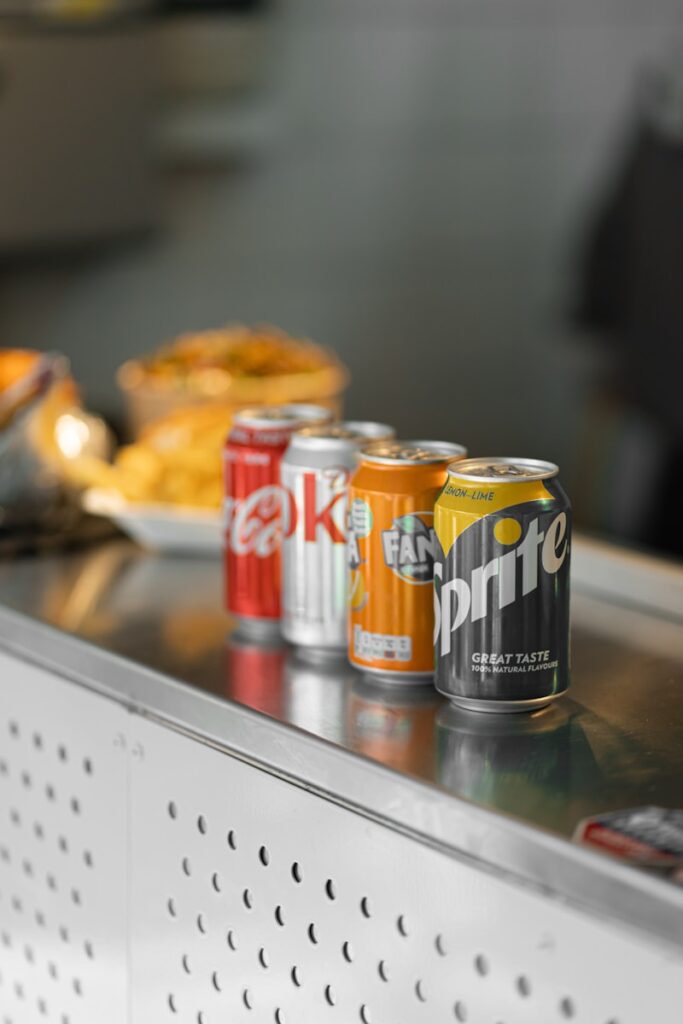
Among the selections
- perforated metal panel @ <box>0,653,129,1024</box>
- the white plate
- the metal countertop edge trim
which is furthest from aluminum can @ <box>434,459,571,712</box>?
the white plate

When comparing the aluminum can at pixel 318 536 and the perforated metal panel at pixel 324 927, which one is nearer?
the perforated metal panel at pixel 324 927

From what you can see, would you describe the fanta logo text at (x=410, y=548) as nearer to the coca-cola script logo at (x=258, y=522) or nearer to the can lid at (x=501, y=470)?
the can lid at (x=501, y=470)

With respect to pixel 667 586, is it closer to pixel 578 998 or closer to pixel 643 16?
pixel 578 998

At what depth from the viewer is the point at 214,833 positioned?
1.11 metres

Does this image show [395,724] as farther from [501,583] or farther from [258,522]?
[258,522]

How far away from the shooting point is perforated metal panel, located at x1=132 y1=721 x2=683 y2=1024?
843 millimetres

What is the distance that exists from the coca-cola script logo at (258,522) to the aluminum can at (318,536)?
47 mm

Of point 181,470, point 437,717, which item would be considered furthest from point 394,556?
point 181,470

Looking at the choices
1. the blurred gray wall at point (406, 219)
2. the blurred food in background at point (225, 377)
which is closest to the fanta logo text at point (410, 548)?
the blurred food in background at point (225, 377)

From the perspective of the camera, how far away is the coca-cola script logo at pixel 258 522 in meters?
1.22

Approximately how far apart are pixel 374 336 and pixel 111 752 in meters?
2.30

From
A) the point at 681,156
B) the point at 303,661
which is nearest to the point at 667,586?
the point at 303,661

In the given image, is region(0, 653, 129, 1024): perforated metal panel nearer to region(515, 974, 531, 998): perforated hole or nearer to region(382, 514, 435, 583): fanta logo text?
region(382, 514, 435, 583): fanta logo text

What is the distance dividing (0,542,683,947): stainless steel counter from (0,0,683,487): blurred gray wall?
186 cm
